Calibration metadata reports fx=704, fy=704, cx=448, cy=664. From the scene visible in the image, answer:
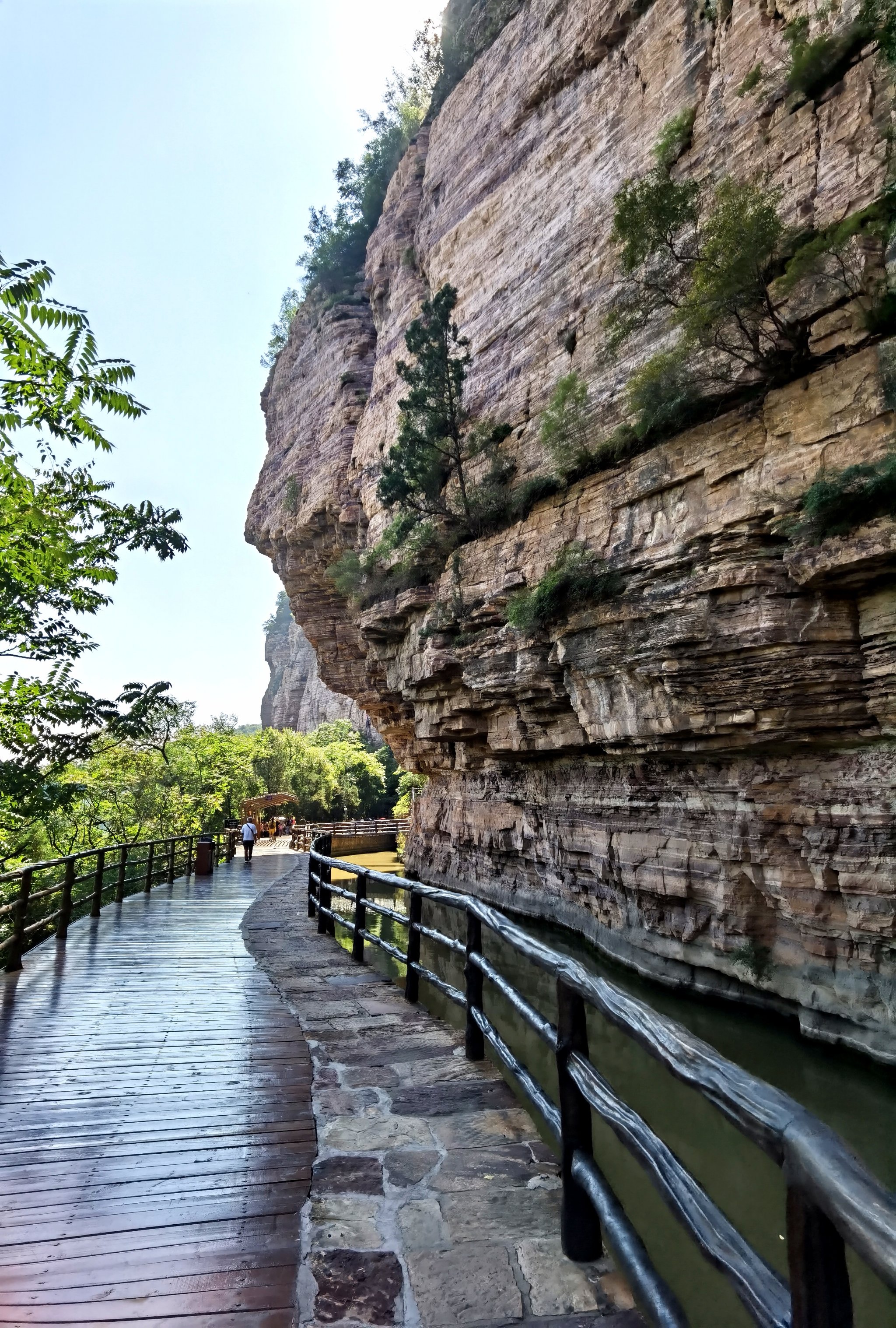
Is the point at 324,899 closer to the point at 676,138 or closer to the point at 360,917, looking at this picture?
the point at 360,917

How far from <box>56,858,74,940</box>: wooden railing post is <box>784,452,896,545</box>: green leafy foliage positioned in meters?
9.41

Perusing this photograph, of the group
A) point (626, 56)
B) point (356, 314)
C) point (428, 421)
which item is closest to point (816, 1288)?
point (428, 421)

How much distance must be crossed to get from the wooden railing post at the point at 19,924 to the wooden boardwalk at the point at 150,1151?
241mm

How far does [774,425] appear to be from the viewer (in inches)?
381

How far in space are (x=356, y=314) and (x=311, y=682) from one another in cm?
5611

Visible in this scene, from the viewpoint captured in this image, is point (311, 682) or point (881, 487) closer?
point (881, 487)

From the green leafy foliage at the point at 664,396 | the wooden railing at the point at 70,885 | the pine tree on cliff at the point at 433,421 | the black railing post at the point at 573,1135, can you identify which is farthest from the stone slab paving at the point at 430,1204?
the pine tree on cliff at the point at 433,421

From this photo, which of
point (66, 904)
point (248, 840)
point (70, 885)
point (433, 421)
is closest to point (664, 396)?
point (433, 421)

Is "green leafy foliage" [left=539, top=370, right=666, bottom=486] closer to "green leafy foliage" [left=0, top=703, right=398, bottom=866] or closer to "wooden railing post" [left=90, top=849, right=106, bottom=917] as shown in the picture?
"green leafy foliage" [left=0, top=703, right=398, bottom=866]

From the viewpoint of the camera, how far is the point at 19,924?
6.36 meters

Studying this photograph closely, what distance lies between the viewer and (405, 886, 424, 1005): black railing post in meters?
4.92

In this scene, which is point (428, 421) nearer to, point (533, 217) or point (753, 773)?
point (533, 217)

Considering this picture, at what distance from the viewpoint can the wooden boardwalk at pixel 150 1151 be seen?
205 cm

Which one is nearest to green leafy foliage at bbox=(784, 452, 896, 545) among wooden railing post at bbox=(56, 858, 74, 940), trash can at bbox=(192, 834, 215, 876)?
wooden railing post at bbox=(56, 858, 74, 940)
